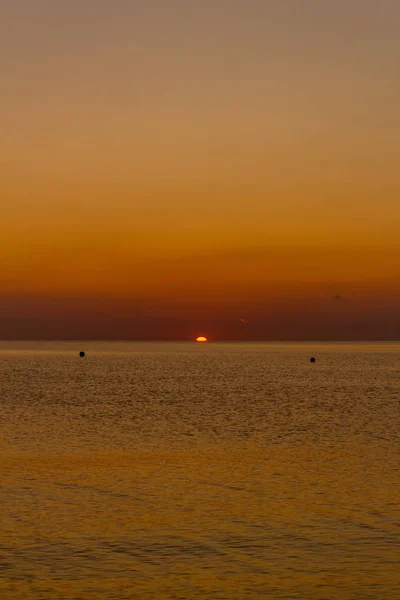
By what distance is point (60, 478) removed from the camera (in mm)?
35906

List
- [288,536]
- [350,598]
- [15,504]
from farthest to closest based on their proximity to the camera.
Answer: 1. [15,504]
2. [288,536]
3. [350,598]

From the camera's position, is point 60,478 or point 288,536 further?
point 60,478

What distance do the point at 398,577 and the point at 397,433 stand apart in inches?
1390

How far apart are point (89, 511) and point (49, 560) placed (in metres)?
6.46

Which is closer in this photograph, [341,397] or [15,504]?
[15,504]

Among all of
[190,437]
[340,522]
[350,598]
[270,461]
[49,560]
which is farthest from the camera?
[190,437]

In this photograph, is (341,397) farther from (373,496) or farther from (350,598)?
(350,598)

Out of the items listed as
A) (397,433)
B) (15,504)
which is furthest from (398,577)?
(397,433)

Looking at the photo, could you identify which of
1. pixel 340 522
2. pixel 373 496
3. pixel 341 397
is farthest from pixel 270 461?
pixel 341 397

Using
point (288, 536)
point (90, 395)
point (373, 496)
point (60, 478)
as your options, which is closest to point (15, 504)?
point (60, 478)

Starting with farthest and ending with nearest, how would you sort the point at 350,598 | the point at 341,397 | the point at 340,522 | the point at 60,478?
the point at 341,397 → the point at 60,478 → the point at 340,522 → the point at 350,598

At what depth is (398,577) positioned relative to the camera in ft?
69.9

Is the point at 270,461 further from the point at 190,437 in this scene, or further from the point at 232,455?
the point at 190,437

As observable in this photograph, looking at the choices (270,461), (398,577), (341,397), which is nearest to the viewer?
(398,577)
